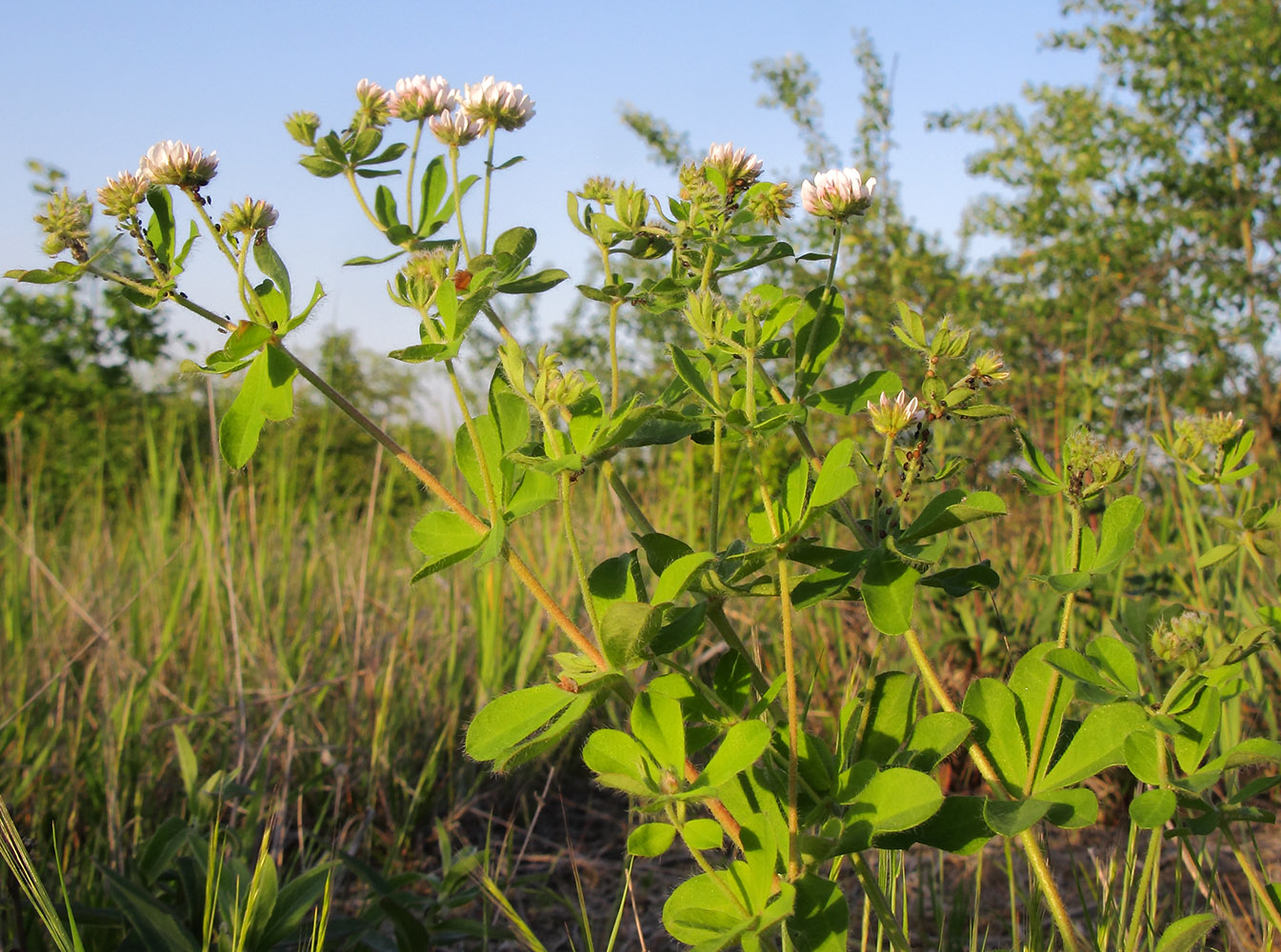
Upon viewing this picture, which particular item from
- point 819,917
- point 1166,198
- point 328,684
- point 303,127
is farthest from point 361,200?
point 1166,198

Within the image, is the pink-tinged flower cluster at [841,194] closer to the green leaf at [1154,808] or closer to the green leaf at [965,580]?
the green leaf at [965,580]

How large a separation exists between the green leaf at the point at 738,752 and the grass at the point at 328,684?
51 cm

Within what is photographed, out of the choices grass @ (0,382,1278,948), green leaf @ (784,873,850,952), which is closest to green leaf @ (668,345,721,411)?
green leaf @ (784,873,850,952)

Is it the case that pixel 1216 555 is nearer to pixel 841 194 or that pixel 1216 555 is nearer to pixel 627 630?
pixel 841 194

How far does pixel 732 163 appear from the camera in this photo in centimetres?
99

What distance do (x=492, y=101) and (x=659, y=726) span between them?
2.27ft

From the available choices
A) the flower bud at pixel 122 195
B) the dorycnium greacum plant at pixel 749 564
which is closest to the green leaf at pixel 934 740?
the dorycnium greacum plant at pixel 749 564

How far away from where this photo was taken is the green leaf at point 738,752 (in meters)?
0.76

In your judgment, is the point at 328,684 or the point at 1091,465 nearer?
the point at 1091,465

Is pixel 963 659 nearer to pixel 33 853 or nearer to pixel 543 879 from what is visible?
pixel 543 879

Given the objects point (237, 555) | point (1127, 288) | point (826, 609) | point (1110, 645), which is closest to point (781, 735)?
point (1110, 645)

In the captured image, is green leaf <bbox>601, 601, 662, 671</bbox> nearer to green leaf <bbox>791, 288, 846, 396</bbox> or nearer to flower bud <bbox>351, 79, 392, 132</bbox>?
green leaf <bbox>791, 288, 846, 396</bbox>

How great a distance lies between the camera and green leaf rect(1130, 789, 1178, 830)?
84 cm

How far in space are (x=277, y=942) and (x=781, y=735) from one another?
79 cm
